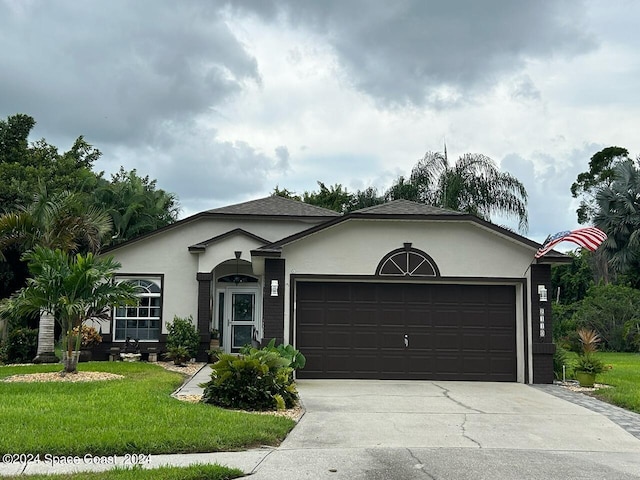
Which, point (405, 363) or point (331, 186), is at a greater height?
point (331, 186)

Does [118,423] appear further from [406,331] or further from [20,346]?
[20,346]

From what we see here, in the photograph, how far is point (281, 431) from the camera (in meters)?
8.69

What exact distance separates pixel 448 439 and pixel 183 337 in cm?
1084

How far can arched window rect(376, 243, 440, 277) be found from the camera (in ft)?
50.4

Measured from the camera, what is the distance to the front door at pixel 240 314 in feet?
66.9

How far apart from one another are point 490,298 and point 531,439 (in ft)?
22.5

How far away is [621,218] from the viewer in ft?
110

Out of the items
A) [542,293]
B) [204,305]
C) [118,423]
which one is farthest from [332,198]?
[118,423]

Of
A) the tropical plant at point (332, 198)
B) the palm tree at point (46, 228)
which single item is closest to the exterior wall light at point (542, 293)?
the palm tree at point (46, 228)

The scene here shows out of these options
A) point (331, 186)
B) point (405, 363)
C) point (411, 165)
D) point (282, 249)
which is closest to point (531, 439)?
point (405, 363)

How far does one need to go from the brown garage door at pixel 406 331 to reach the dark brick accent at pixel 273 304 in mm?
529

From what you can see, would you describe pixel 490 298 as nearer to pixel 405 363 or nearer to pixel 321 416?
pixel 405 363

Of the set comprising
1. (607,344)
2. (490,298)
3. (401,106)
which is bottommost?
(607,344)

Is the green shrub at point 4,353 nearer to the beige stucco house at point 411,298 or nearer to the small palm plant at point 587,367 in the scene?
the beige stucco house at point 411,298
